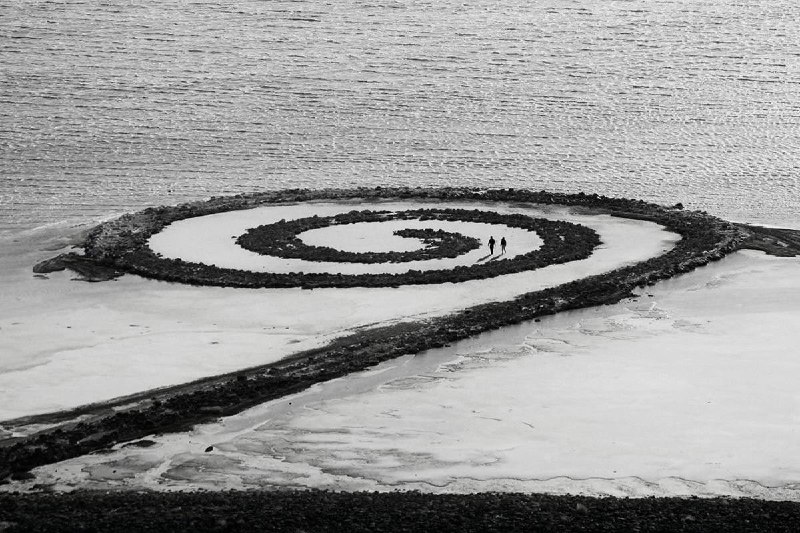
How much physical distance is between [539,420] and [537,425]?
33 cm

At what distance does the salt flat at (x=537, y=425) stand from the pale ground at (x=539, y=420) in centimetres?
5

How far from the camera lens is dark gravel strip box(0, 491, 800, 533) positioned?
78.0ft

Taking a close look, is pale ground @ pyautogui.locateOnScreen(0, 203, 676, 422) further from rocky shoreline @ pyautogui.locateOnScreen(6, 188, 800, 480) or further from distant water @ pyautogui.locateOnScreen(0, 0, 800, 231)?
distant water @ pyautogui.locateOnScreen(0, 0, 800, 231)

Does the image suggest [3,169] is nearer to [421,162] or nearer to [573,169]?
[421,162]

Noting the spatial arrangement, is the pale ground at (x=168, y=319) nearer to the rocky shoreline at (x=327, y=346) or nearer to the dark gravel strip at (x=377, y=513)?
the rocky shoreline at (x=327, y=346)

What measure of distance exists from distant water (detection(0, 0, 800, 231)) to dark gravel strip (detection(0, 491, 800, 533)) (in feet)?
106

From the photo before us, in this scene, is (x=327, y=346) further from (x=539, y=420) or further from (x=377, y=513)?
(x=377, y=513)

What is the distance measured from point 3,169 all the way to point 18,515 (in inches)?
1854

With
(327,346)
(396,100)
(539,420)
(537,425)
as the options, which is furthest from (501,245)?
(396,100)

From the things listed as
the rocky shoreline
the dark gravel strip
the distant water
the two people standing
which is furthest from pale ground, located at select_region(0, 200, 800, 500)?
the distant water

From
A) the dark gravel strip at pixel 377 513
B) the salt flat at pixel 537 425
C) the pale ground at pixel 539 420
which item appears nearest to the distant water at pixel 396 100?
the pale ground at pixel 539 420

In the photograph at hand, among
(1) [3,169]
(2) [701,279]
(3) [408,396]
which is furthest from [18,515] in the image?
(1) [3,169]

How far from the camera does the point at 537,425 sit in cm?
2934

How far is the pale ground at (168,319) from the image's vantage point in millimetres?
32438
